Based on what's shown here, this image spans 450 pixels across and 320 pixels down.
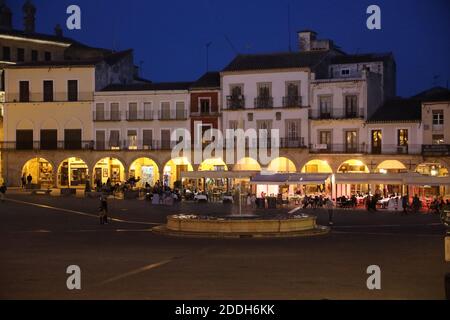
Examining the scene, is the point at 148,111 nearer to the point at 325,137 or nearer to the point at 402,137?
the point at 325,137

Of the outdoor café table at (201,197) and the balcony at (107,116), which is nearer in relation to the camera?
the outdoor café table at (201,197)

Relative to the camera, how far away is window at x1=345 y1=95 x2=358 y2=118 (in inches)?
2002

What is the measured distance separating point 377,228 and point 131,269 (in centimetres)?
1242

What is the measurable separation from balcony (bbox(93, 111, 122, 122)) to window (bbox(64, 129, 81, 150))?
157 centimetres

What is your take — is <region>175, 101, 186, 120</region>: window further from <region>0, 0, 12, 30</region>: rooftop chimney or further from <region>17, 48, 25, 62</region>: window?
<region>0, 0, 12, 30</region>: rooftop chimney

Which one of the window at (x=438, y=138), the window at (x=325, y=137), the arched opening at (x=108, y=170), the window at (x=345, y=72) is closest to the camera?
the window at (x=438, y=138)

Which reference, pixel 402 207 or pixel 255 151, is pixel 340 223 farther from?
pixel 255 151

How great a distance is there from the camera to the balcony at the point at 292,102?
5272 centimetres

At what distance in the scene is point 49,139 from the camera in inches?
2261

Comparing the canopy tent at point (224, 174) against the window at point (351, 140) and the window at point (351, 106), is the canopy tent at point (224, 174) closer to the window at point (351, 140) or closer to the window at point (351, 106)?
the window at point (351, 140)

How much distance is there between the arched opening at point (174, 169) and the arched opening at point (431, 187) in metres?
15.4

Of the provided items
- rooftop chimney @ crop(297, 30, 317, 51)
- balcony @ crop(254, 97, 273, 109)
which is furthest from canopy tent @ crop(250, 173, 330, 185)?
rooftop chimney @ crop(297, 30, 317, 51)

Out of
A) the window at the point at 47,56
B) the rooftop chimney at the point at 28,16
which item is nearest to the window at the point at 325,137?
the window at the point at 47,56

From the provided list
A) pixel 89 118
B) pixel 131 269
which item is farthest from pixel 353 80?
pixel 131 269
